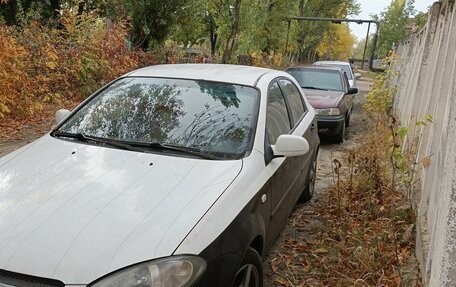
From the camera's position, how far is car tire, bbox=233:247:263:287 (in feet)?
8.02

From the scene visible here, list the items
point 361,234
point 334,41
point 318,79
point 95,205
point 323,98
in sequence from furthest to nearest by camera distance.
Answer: point 334,41 → point 318,79 → point 323,98 → point 361,234 → point 95,205

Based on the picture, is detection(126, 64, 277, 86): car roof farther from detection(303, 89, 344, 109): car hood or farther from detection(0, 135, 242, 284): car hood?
detection(303, 89, 344, 109): car hood

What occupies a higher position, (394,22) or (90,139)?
(394,22)

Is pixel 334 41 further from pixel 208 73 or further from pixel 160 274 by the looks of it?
pixel 160 274

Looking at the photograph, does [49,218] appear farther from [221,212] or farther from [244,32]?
[244,32]

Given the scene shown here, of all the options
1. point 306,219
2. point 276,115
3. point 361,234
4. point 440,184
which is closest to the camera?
point 440,184

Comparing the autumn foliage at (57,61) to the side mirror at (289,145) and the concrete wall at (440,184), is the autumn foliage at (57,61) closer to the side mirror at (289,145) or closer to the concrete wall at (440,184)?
the side mirror at (289,145)

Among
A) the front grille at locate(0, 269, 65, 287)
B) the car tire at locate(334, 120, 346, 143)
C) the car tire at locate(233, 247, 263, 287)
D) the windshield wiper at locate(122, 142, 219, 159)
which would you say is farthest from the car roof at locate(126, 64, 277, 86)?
the car tire at locate(334, 120, 346, 143)

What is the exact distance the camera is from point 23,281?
1.80 metres

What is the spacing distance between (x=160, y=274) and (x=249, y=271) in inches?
32.0

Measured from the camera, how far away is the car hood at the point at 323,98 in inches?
313

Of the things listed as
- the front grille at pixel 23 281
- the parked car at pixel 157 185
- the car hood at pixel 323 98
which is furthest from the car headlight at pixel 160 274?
the car hood at pixel 323 98

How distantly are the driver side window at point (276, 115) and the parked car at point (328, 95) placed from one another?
409 cm

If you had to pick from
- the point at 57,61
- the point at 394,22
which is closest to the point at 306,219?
the point at 57,61
